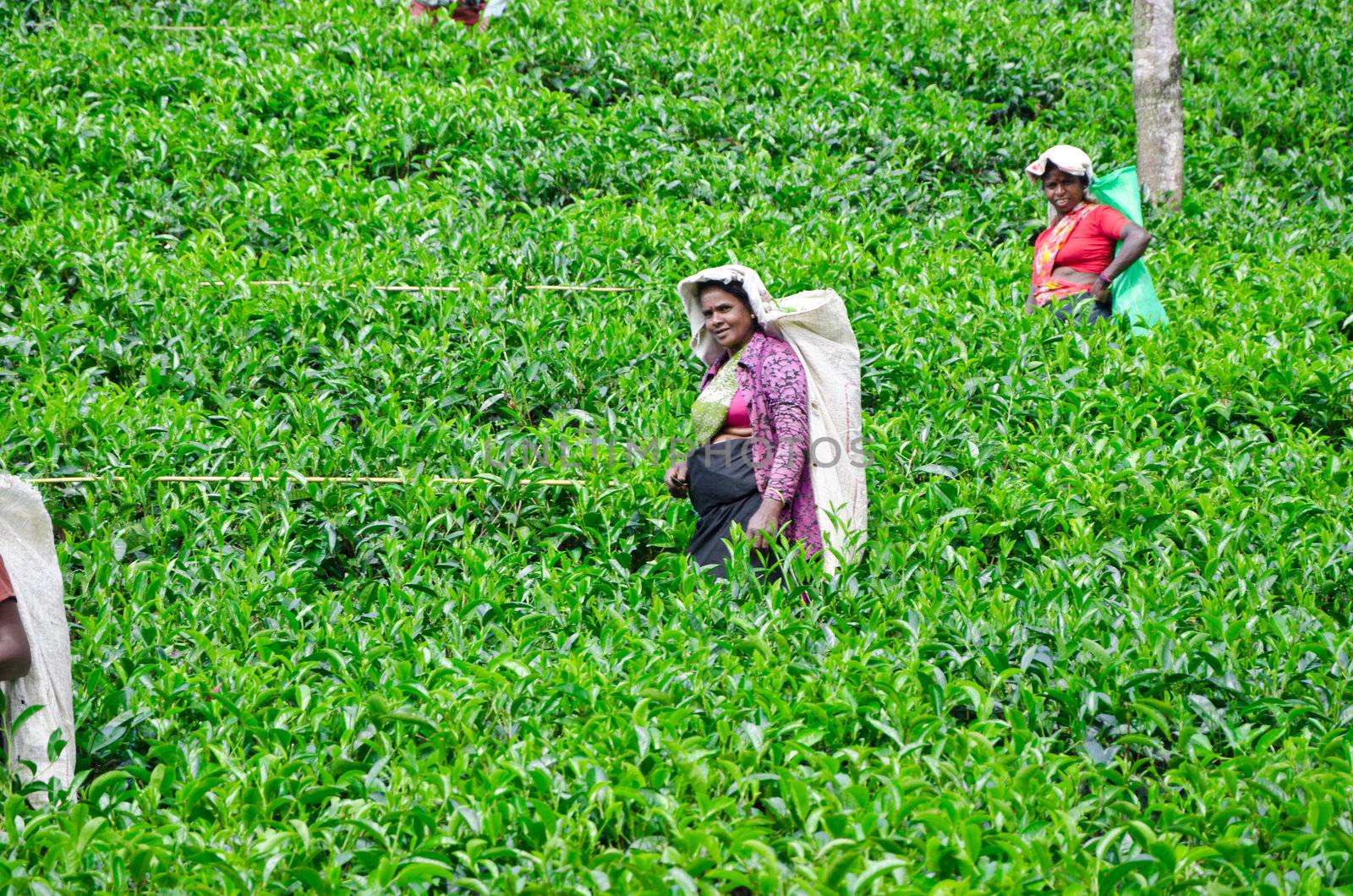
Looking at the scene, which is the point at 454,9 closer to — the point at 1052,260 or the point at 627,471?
the point at 1052,260

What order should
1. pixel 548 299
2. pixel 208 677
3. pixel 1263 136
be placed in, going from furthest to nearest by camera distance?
pixel 1263 136 < pixel 548 299 < pixel 208 677

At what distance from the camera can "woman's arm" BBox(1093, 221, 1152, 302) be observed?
608cm

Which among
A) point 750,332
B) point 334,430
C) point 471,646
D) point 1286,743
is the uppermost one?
point 750,332

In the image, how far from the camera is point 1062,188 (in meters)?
6.32

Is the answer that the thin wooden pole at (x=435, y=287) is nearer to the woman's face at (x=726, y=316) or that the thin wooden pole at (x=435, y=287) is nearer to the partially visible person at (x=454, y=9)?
the woman's face at (x=726, y=316)

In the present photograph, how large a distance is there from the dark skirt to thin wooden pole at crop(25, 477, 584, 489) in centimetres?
82

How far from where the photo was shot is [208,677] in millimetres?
3787

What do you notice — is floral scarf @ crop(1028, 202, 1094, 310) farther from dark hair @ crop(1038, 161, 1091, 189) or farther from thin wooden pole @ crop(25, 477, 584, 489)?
thin wooden pole @ crop(25, 477, 584, 489)

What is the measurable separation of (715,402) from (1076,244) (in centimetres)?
282

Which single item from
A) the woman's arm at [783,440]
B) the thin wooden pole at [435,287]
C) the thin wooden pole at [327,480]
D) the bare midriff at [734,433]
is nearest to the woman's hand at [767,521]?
the woman's arm at [783,440]

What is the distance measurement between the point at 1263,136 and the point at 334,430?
7.70 m

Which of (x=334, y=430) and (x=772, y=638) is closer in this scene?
(x=772, y=638)

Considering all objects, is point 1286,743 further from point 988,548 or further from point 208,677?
point 208,677

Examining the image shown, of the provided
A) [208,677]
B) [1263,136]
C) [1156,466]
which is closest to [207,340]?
[208,677]
